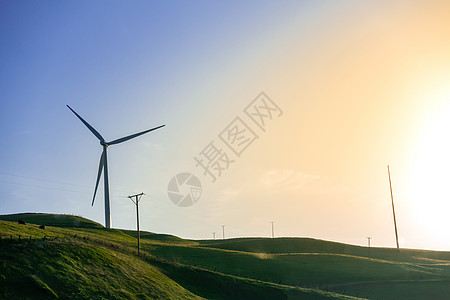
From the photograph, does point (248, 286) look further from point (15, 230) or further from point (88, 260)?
point (15, 230)

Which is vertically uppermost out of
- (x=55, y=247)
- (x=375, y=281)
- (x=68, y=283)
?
(x=55, y=247)

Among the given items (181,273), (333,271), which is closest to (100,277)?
(181,273)

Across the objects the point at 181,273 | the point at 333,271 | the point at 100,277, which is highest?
the point at 100,277

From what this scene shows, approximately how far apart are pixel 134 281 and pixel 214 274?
66.5 ft

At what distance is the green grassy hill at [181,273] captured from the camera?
45.2 meters

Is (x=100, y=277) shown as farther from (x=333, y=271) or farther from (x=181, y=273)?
(x=333, y=271)

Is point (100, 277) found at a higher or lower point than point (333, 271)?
higher

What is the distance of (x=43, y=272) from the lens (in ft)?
148

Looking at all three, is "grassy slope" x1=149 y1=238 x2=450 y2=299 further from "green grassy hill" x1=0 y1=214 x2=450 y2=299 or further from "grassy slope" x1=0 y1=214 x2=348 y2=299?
"grassy slope" x1=0 y1=214 x2=348 y2=299

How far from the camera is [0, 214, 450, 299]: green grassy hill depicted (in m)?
45.2

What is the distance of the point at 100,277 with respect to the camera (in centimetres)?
5062

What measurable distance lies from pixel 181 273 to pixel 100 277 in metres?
19.9

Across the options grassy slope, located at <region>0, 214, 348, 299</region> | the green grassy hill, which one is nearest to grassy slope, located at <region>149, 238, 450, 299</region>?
the green grassy hill

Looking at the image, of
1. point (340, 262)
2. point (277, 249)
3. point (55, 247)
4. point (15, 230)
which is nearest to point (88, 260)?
point (55, 247)
